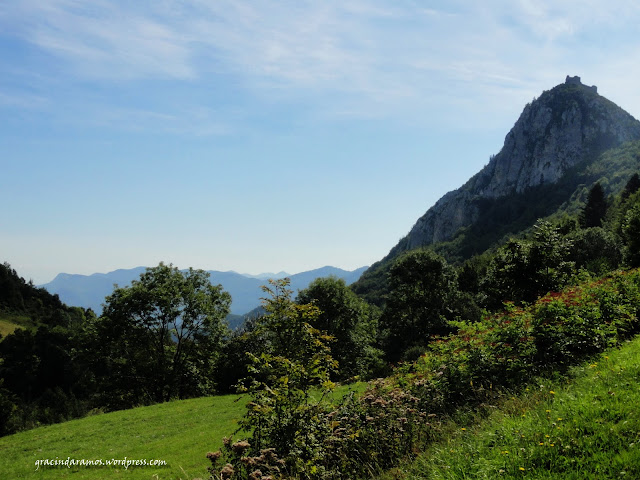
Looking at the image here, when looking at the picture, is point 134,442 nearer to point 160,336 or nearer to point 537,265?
point 160,336

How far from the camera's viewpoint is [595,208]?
9075 cm

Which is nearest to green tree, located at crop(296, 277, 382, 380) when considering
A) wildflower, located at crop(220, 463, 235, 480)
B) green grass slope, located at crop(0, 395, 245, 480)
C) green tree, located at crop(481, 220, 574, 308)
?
green grass slope, located at crop(0, 395, 245, 480)

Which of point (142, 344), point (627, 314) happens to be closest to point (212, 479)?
point (627, 314)

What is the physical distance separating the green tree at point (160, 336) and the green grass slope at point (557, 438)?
32454mm

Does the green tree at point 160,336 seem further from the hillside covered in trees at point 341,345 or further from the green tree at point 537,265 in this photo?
the green tree at point 537,265

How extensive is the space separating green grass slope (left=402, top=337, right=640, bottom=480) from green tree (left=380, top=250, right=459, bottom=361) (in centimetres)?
3656

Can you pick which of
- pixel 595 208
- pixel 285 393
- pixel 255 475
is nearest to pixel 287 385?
pixel 285 393

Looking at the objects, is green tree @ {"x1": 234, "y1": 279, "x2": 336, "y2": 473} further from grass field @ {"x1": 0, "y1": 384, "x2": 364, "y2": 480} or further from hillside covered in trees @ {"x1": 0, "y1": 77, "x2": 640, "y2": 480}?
grass field @ {"x1": 0, "y1": 384, "x2": 364, "y2": 480}

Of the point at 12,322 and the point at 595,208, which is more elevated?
the point at 595,208

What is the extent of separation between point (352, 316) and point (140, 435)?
78.1ft

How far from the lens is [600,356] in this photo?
7559mm

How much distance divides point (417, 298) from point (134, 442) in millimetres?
32342

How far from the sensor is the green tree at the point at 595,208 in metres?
89.4

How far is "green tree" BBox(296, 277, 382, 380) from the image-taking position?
3678 centimetres
